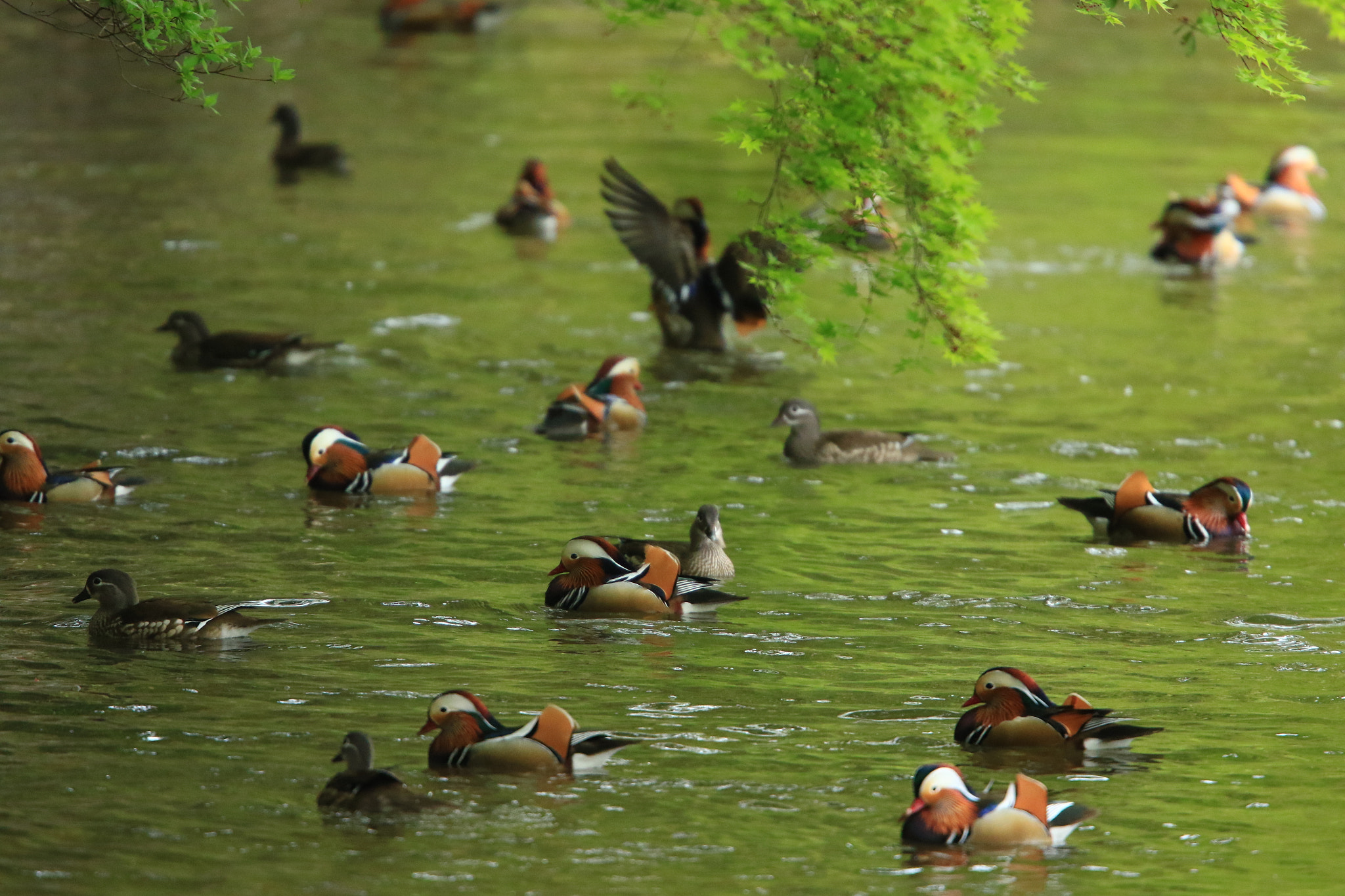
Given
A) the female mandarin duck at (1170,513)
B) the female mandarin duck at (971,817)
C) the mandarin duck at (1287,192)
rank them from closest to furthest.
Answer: the female mandarin duck at (971,817) < the female mandarin duck at (1170,513) < the mandarin duck at (1287,192)

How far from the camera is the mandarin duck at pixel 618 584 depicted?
11758 millimetres

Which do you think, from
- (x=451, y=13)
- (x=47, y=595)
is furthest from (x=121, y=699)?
(x=451, y=13)

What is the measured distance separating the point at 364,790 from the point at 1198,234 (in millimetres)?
19940

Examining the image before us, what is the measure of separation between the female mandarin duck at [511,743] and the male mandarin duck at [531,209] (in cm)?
1839

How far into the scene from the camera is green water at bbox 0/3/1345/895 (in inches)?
329

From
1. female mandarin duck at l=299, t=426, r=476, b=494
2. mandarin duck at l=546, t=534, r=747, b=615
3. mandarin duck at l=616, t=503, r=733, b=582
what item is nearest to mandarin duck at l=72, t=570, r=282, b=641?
mandarin duck at l=546, t=534, r=747, b=615

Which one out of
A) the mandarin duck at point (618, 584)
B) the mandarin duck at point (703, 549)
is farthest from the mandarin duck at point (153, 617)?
the mandarin duck at point (703, 549)

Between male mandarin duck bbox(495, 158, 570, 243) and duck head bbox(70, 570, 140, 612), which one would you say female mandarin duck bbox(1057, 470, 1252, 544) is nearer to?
duck head bbox(70, 570, 140, 612)

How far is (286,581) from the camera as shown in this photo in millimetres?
12312

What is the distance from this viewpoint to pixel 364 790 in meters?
8.32

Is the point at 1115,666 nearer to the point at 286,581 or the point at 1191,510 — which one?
the point at 1191,510

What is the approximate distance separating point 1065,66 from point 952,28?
3604cm

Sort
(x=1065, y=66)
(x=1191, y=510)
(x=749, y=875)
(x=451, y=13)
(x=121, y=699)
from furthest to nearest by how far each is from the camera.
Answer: (x=451, y=13) → (x=1065, y=66) → (x=1191, y=510) → (x=121, y=699) → (x=749, y=875)

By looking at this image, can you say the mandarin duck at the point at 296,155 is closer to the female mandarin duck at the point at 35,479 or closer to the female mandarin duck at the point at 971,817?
the female mandarin duck at the point at 35,479
